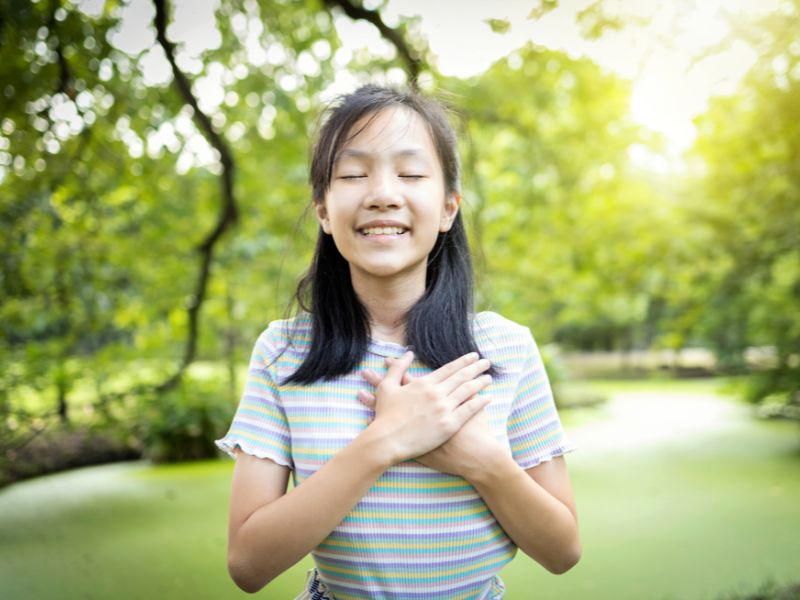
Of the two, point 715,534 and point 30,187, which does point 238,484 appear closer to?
point 715,534

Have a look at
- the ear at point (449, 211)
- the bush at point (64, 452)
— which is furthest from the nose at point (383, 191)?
the bush at point (64, 452)

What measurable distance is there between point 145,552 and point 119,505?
0.82m

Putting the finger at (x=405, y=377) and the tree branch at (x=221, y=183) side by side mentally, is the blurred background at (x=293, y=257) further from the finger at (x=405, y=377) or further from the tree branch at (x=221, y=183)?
the finger at (x=405, y=377)

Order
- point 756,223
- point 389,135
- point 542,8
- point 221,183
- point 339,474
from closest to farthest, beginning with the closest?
point 339,474, point 389,135, point 542,8, point 221,183, point 756,223

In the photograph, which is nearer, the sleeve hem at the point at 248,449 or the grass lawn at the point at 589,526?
the sleeve hem at the point at 248,449

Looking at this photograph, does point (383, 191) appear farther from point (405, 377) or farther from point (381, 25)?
point (381, 25)

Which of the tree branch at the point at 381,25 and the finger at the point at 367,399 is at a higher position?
the tree branch at the point at 381,25

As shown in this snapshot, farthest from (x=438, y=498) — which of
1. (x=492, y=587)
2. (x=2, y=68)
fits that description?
(x=2, y=68)

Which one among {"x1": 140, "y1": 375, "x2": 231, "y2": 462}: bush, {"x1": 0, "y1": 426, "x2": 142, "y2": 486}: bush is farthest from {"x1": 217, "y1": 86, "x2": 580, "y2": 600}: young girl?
{"x1": 140, "y1": 375, "x2": 231, "y2": 462}: bush

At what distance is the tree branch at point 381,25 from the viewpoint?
3156mm

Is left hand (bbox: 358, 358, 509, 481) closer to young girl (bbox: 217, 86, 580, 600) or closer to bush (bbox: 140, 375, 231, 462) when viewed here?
young girl (bbox: 217, 86, 580, 600)

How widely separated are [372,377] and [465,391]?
3.9 inches

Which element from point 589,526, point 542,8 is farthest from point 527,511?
point 589,526

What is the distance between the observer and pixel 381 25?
3164 millimetres
